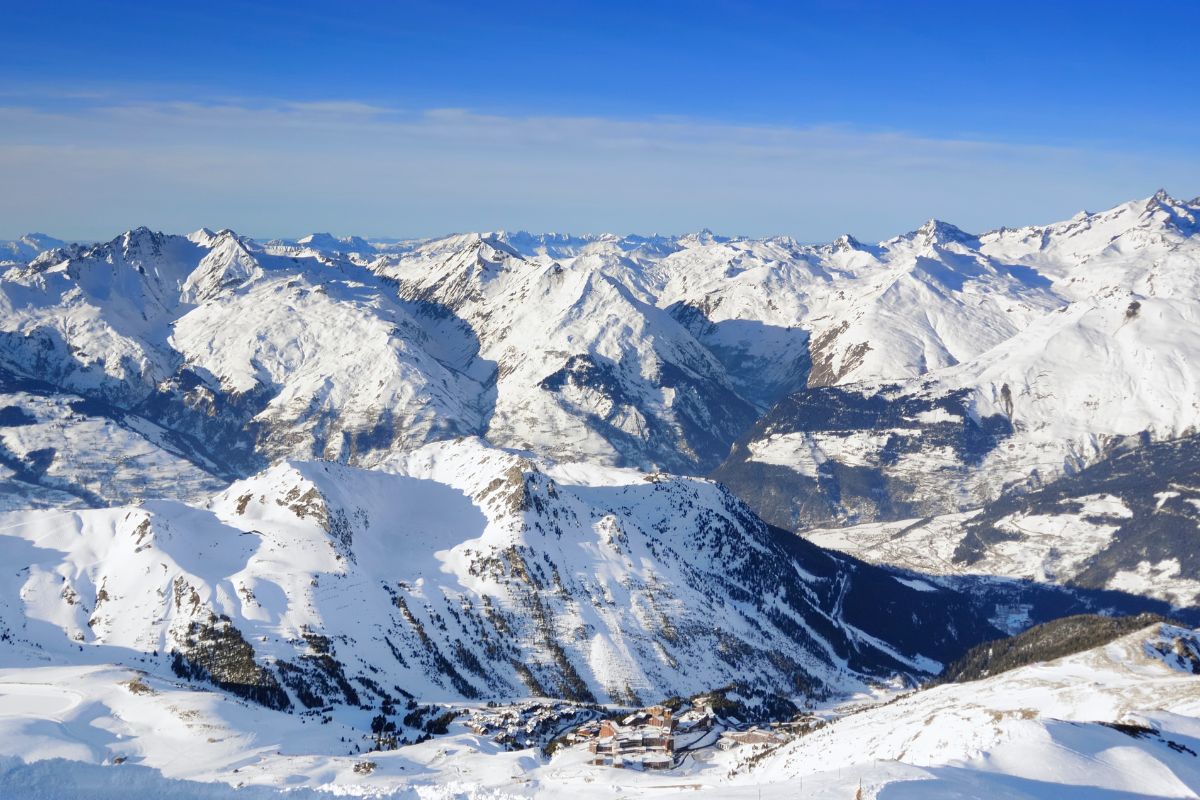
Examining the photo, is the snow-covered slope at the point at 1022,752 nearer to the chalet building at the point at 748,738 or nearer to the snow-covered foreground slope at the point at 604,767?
the snow-covered foreground slope at the point at 604,767

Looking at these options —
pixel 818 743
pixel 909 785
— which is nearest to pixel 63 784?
pixel 909 785

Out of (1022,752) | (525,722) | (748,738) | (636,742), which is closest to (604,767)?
(636,742)

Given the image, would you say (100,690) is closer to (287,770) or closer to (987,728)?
(287,770)

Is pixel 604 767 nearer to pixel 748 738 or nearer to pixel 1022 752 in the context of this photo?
pixel 748 738

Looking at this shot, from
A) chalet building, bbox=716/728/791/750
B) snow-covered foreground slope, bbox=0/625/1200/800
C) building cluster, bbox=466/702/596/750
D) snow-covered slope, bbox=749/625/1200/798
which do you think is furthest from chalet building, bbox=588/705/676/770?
snow-covered slope, bbox=749/625/1200/798

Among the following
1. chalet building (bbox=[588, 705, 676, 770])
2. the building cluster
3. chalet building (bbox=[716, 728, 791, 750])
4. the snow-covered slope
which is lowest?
the building cluster

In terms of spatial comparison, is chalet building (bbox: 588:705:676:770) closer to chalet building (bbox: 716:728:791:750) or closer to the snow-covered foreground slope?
the snow-covered foreground slope

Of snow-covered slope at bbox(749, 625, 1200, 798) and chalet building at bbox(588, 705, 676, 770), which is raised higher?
snow-covered slope at bbox(749, 625, 1200, 798)

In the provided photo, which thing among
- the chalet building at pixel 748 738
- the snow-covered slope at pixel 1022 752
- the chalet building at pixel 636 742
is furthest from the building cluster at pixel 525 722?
the snow-covered slope at pixel 1022 752
